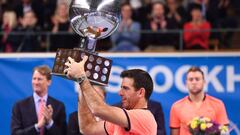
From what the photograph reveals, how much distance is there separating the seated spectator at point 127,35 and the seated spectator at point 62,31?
710mm

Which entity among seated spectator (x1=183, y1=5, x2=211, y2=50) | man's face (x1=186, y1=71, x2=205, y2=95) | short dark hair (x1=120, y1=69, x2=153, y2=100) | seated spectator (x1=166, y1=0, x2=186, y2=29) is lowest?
man's face (x1=186, y1=71, x2=205, y2=95)

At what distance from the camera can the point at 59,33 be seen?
37.4ft

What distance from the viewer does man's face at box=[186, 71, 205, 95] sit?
8.39m

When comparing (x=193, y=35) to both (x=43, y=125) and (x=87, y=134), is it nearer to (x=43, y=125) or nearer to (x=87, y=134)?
(x=43, y=125)

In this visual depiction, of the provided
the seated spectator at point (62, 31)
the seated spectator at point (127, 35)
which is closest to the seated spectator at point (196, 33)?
the seated spectator at point (127, 35)

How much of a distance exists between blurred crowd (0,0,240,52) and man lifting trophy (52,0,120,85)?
18.2 ft

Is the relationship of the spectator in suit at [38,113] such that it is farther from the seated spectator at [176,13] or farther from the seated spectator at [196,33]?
the seated spectator at [176,13]

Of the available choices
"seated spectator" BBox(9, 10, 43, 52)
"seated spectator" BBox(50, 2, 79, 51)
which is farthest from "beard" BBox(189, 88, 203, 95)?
"seated spectator" BBox(9, 10, 43, 52)

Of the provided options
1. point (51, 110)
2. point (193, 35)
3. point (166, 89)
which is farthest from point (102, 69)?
point (193, 35)

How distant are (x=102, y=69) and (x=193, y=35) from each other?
20.0 feet

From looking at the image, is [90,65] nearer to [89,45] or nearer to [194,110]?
[89,45]

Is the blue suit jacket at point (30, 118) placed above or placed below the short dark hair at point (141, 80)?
below

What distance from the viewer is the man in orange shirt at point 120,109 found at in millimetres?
5457

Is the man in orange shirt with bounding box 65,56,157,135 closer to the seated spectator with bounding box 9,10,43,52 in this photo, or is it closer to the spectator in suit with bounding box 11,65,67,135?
the spectator in suit with bounding box 11,65,67,135
